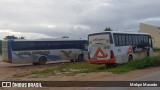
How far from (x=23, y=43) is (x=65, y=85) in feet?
58.6

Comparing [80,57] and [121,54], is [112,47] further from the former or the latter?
[80,57]

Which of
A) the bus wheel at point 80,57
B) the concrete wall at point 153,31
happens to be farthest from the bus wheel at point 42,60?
the concrete wall at point 153,31

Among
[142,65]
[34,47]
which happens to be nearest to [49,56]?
[34,47]

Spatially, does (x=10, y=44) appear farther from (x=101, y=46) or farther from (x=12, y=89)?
(x=12, y=89)

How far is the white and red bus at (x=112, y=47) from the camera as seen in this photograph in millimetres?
25844

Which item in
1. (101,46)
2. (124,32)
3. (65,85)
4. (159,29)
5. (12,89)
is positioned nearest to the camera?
(12,89)

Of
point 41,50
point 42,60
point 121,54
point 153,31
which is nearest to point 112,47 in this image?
point 121,54

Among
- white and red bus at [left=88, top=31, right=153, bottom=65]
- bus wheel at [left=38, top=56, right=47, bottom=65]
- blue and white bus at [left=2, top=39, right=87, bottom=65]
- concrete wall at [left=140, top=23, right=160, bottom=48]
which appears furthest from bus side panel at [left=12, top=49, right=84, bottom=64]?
concrete wall at [left=140, top=23, right=160, bottom=48]

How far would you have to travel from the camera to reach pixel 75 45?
126 feet

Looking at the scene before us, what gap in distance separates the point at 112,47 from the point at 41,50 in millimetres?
10756

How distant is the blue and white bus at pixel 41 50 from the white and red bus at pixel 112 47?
8237 mm

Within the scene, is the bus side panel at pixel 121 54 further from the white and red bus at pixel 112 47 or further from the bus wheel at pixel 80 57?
the bus wheel at pixel 80 57

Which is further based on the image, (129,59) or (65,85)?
(129,59)

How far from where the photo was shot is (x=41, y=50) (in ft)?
113
